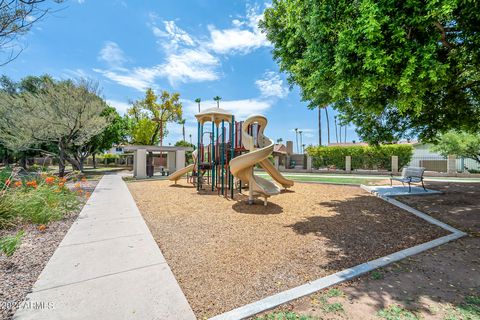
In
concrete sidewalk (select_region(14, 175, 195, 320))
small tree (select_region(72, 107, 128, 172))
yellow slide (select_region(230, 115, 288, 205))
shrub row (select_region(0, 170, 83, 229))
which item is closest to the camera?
concrete sidewalk (select_region(14, 175, 195, 320))

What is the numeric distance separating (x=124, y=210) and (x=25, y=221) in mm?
2252

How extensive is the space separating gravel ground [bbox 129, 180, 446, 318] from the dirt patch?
0.42 m

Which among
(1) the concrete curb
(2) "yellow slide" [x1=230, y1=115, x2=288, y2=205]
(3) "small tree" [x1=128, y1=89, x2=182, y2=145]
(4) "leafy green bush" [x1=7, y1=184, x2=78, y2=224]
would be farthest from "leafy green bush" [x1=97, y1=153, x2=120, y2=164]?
(1) the concrete curb

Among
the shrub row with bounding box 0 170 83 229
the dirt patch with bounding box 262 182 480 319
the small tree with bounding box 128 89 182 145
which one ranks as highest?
the small tree with bounding box 128 89 182 145

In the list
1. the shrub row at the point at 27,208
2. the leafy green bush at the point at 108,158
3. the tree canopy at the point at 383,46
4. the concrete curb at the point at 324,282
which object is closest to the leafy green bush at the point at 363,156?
the tree canopy at the point at 383,46

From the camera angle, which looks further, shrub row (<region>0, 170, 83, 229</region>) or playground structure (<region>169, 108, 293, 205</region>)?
playground structure (<region>169, 108, 293, 205</region>)

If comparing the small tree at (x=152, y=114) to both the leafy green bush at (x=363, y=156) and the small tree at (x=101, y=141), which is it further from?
the leafy green bush at (x=363, y=156)

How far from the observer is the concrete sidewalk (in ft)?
7.68

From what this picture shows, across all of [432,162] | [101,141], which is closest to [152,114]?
[101,141]

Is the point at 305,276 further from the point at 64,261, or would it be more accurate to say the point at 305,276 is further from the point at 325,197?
the point at 325,197

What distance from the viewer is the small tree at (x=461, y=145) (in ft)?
52.9

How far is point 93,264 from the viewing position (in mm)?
3354

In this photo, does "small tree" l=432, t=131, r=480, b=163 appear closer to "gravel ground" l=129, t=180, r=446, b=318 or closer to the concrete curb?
"gravel ground" l=129, t=180, r=446, b=318

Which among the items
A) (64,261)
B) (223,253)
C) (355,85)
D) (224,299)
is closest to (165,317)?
(224,299)
